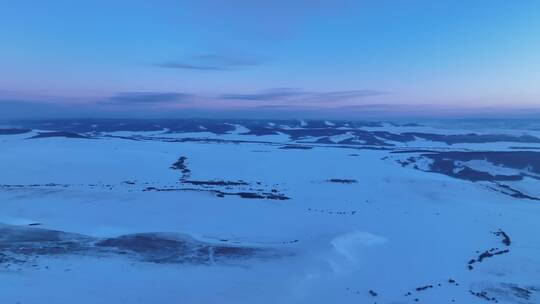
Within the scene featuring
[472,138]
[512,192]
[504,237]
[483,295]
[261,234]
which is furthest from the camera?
[472,138]

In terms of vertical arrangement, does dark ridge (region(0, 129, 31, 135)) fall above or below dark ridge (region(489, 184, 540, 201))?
above

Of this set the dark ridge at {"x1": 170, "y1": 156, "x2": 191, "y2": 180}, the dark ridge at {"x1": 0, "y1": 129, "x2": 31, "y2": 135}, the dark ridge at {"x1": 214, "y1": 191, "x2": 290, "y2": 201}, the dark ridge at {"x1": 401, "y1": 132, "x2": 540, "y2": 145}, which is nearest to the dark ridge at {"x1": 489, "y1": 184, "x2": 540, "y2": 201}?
the dark ridge at {"x1": 214, "y1": 191, "x2": 290, "y2": 201}

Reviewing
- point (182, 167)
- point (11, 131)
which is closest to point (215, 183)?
point (182, 167)

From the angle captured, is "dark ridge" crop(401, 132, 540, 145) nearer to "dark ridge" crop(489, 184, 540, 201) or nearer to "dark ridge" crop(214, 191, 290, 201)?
"dark ridge" crop(489, 184, 540, 201)

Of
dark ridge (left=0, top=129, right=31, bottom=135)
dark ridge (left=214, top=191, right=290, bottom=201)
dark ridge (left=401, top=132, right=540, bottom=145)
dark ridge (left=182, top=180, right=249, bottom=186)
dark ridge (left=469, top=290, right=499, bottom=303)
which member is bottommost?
dark ridge (left=401, top=132, right=540, bottom=145)

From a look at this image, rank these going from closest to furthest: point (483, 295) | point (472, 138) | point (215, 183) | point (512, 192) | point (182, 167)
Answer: point (483, 295) → point (512, 192) → point (215, 183) → point (182, 167) → point (472, 138)

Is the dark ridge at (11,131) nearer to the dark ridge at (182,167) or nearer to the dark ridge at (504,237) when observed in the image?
the dark ridge at (182,167)

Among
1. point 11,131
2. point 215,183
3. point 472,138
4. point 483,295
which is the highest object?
point 11,131

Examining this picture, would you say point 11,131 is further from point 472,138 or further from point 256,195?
point 472,138

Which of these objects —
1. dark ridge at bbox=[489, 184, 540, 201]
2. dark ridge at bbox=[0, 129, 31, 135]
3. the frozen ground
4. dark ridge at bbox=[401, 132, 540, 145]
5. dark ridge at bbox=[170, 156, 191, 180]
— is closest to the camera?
the frozen ground

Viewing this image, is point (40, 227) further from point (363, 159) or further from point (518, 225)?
point (363, 159)
